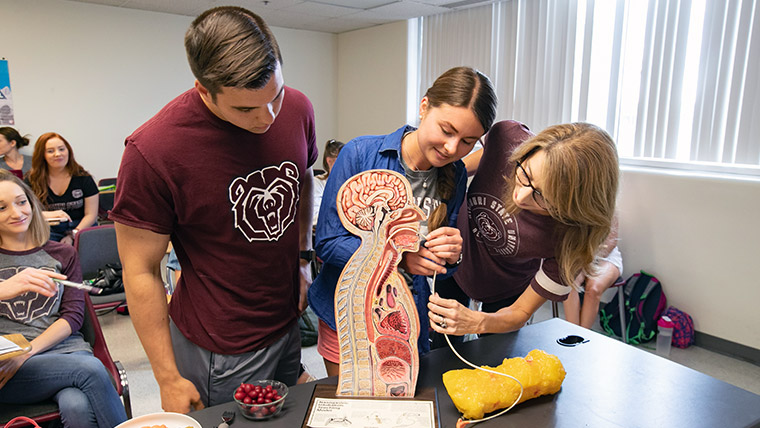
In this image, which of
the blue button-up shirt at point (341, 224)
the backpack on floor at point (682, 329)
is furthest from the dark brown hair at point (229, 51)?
the backpack on floor at point (682, 329)

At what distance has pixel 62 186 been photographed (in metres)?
3.75

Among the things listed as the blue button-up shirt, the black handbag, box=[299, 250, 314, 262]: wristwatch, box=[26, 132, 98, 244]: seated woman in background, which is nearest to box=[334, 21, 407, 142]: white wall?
box=[26, 132, 98, 244]: seated woman in background

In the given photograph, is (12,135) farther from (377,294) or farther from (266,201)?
(377,294)

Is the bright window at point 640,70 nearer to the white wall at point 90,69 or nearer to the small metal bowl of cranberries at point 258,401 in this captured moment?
the small metal bowl of cranberries at point 258,401

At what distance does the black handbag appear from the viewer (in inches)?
113

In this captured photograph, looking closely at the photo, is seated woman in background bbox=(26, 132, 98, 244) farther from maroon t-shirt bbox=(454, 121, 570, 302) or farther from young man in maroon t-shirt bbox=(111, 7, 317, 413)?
maroon t-shirt bbox=(454, 121, 570, 302)

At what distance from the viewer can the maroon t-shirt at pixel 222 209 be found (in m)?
1.06

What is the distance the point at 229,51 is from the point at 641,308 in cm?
349

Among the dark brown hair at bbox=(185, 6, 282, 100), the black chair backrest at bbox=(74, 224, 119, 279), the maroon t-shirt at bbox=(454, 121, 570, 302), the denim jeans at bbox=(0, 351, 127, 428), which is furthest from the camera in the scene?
the black chair backrest at bbox=(74, 224, 119, 279)

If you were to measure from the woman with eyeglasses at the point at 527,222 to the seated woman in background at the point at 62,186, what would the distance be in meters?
3.21

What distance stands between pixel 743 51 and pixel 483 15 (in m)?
2.40

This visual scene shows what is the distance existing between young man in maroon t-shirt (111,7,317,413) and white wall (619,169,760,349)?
301 centimetres

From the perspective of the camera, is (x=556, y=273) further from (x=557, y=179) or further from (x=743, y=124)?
(x=743, y=124)

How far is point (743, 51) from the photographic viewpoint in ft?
10.2
